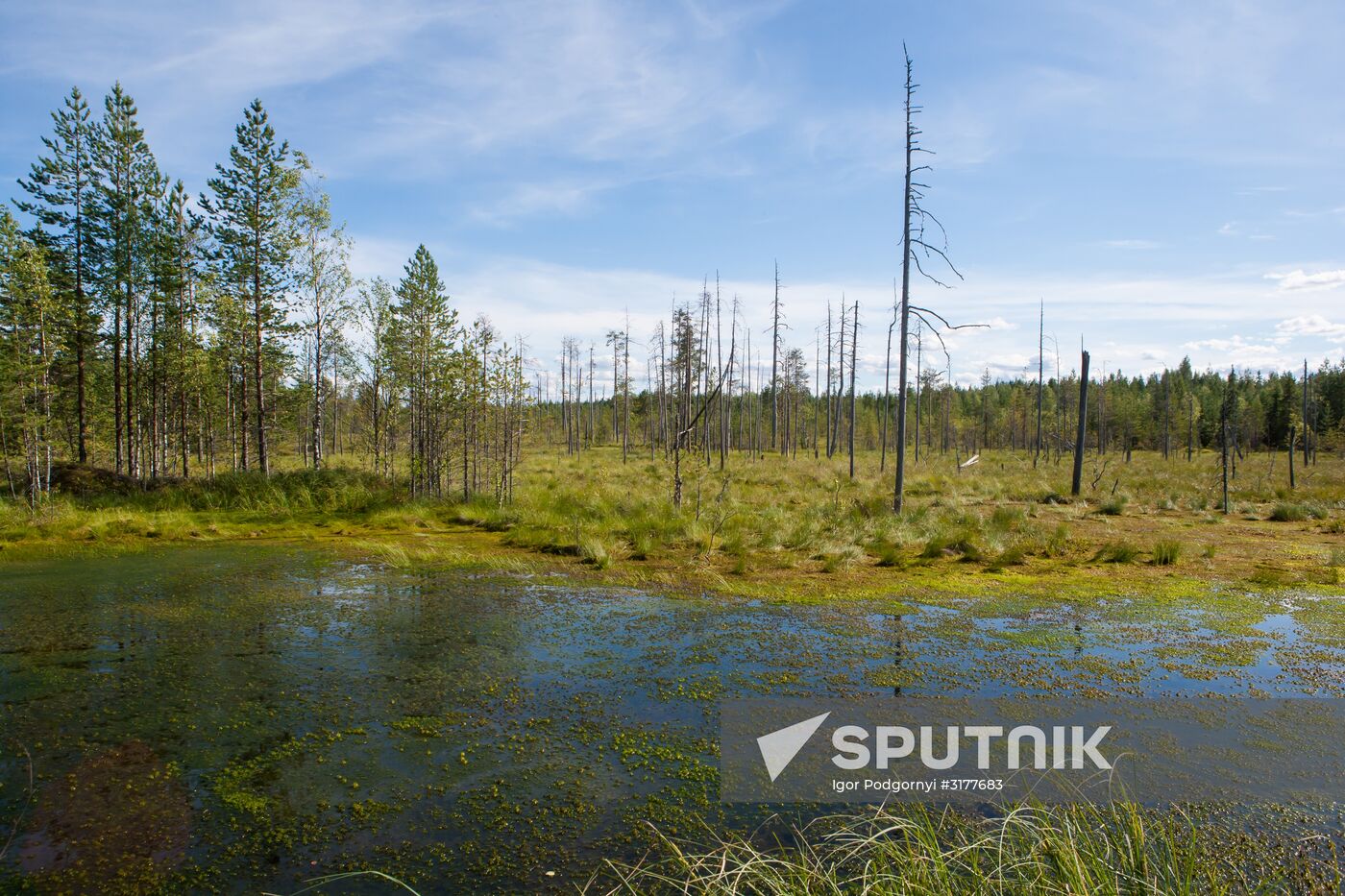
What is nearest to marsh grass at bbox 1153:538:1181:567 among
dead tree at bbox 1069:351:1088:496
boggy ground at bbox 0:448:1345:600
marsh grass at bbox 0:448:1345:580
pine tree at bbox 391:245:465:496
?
boggy ground at bbox 0:448:1345:600

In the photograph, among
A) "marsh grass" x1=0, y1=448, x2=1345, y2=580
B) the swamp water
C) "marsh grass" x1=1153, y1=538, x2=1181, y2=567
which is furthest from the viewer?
"marsh grass" x1=0, y1=448, x2=1345, y2=580

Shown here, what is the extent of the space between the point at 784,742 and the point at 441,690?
3344 mm

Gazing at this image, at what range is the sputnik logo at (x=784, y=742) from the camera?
513 cm

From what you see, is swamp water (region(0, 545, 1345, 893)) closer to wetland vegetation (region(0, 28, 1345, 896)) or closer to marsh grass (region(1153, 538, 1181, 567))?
wetland vegetation (region(0, 28, 1345, 896))

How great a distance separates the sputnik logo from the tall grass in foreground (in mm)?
870

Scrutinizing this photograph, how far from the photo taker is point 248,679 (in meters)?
6.77

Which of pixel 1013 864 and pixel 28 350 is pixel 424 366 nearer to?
pixel 28 350

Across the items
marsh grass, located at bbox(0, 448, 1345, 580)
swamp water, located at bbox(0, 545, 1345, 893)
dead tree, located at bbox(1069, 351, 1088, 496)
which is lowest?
swamp water, located at bbox(0, 545, 1345, 893)

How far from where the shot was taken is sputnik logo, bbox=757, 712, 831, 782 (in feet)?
16.8

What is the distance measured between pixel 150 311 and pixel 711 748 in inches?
1113

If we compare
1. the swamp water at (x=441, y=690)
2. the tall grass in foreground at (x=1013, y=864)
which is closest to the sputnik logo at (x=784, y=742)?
the swamp water at (x=441, y=690)

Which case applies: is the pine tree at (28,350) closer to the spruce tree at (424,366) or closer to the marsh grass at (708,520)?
the marsh grass at (708,520)

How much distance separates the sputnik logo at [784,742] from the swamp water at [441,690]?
1.45ft

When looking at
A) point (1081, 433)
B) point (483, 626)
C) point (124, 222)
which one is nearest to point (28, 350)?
point (124, 222)
